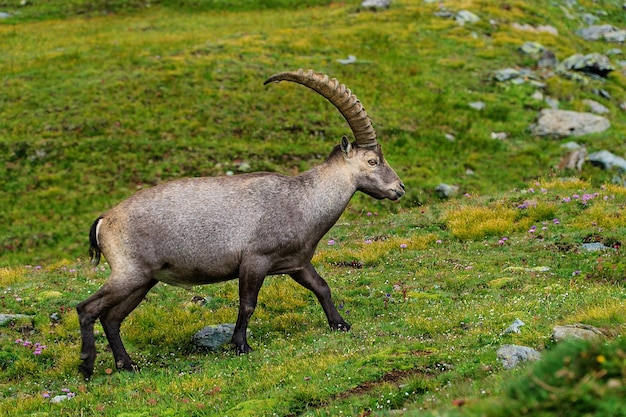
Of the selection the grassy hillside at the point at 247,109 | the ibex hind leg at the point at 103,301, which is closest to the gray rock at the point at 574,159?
the grassy hillside at the point at 247,109

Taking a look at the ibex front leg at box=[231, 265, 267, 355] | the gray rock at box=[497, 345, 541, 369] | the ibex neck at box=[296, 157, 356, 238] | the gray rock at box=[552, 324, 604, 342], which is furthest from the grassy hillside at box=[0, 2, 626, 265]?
the gray rock at box=[497, 345, 541, 369]

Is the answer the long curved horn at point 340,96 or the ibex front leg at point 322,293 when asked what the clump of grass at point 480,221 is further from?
the ibex front leg at point 322,293

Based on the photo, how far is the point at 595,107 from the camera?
125 feet

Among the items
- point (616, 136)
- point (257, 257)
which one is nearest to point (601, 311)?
point (257, 257)

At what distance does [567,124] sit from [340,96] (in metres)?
25.3

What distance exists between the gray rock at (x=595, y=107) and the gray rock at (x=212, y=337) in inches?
1172

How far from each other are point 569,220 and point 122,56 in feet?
109

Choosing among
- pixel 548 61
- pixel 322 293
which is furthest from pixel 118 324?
pixel 548 61

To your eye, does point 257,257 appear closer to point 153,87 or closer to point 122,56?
point 153,87

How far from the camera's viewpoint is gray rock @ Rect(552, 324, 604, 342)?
364 inches

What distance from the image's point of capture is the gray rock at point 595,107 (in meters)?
37.8

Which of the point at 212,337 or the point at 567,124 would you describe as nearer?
the point at 212,337

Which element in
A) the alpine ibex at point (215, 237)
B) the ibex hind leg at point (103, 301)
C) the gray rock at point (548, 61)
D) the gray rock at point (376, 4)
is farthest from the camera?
the gray rock at point (376, 4)

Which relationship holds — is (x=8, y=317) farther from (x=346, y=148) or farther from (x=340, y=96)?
(x=340, y=96)
